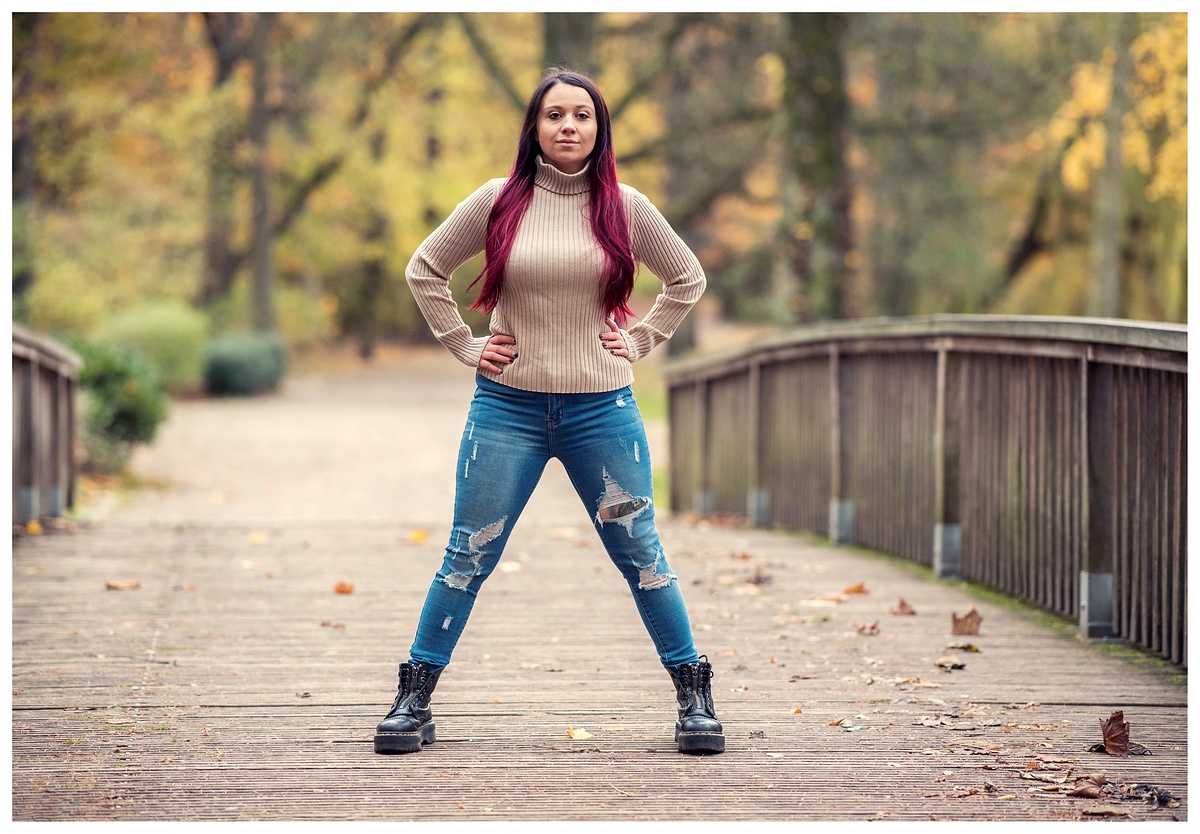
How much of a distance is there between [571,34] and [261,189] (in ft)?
22.6

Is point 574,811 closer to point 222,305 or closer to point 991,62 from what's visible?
point 991,62

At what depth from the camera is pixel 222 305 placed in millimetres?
29875

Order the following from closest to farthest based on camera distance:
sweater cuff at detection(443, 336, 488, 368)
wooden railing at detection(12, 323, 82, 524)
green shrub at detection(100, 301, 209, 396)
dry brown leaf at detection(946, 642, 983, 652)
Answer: sweater cuff at detection(443, 336, 488, 368) < dry brown leaf at detection(946, 642, 983, 652) < wooden railing at detection(12, 323, 82, 524) < green shrub at detection(100, 301, 209, 396)

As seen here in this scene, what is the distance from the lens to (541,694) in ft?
14.8

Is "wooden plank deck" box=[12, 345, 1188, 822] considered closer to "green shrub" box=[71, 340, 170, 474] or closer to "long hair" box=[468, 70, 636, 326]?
"long hair" box=[468, 70, 636, 326]

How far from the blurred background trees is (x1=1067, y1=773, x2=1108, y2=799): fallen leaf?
1186 cm

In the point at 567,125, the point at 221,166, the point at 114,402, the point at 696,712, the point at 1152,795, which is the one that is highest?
the point at 221,166

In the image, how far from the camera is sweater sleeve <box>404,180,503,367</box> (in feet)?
12.7

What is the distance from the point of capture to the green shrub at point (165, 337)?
960 inches

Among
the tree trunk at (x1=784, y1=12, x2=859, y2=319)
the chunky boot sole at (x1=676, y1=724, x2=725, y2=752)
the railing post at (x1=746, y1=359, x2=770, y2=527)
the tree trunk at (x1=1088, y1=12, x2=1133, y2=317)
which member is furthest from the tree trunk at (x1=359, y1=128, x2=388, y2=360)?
the chunky boot sole at (x1=676, y1=724, x2=725, y2=752)

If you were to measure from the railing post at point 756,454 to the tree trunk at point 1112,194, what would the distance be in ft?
30.4

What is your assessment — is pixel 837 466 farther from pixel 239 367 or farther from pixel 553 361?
pixel 239 367

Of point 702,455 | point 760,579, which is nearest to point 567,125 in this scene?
point 760,579

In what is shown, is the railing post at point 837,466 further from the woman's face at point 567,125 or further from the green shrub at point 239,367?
the green shrub at point 239,367
